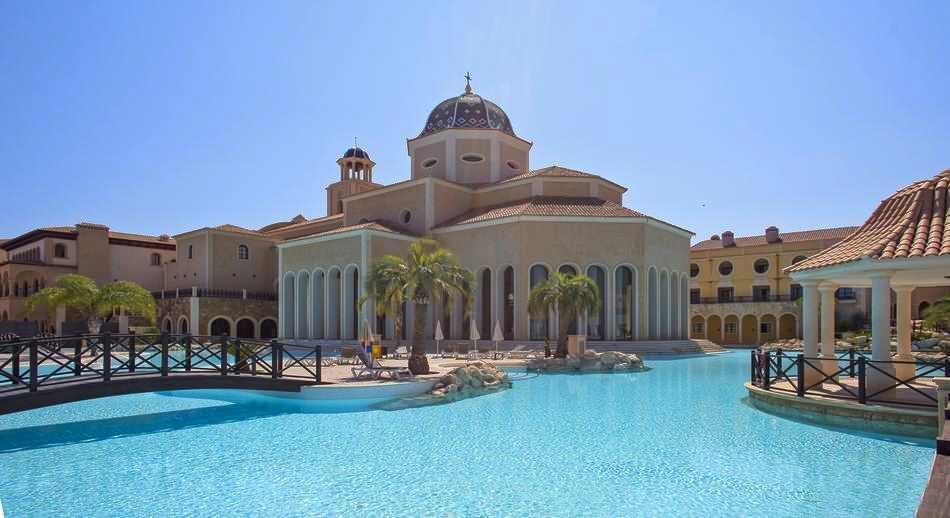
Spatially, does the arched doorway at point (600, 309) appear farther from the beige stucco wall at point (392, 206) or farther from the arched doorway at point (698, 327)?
the arched doorway at point (698, 327)

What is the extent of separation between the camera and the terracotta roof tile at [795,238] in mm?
45781

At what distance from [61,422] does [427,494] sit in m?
9.25

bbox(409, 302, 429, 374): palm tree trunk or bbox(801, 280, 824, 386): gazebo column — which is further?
bbox(409, 302, 429, 374): palm tree trunk

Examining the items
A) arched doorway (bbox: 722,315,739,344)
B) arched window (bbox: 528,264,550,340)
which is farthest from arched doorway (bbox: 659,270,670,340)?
arched doorway (bbox: 722,315,739,344)

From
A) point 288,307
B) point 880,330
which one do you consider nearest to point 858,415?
point 880,330

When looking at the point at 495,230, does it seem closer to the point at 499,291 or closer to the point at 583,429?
the point at 499,291

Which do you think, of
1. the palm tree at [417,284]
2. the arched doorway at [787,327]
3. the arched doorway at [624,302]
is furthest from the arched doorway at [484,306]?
the arched doorway at [787,327]

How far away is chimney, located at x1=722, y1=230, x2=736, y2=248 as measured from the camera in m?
51.2

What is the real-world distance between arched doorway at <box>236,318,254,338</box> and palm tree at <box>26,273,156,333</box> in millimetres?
5638

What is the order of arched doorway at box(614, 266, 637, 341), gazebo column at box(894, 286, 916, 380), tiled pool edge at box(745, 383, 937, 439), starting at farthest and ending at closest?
arched doorway at box(614, 266, 637, 341) → gazebo column at box(894, 286, 916, 380) → tiled pool edge at box(745, 383, 937, 439)

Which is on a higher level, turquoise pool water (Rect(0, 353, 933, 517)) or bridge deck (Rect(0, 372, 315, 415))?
bridge deck (Rect(0, 372, 315, 415))

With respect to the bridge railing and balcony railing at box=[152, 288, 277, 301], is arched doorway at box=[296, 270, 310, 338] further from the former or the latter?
the bridge railing

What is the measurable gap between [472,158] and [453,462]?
102 feet

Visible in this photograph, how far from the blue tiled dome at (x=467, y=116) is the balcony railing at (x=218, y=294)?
56.6 ft
